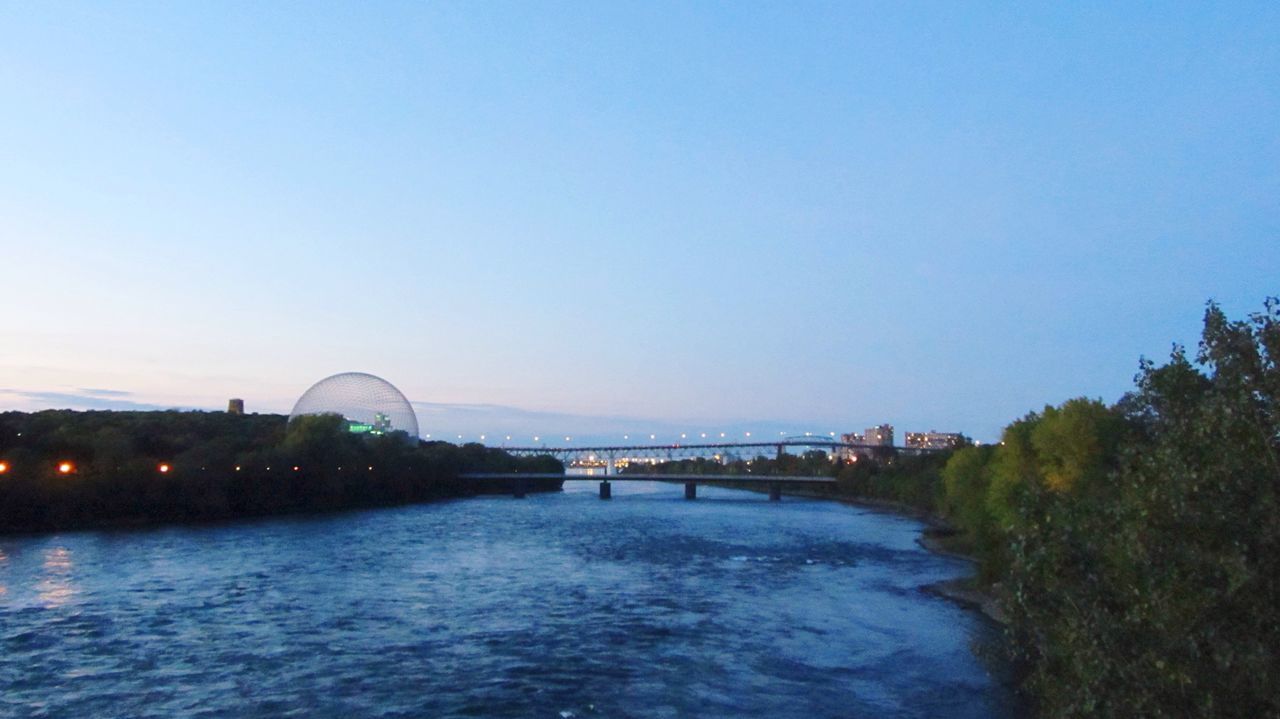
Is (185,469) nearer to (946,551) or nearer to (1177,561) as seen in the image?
(946,551)

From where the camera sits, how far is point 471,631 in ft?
97.6

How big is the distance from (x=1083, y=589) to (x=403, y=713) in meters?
15.0

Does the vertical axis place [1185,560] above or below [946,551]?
above

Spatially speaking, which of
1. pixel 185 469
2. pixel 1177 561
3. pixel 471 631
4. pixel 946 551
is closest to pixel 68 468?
pixel 185 469

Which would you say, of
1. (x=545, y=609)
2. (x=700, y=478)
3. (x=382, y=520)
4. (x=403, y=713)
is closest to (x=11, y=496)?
(x=382, y=520)

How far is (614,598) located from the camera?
3650 cm

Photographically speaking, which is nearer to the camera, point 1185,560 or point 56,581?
point 1185,560

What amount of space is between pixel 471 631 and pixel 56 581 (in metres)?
16.6

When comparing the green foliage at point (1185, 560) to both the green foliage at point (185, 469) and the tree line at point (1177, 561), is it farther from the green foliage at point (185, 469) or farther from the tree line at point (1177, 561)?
the green foliage at point (185, 469)

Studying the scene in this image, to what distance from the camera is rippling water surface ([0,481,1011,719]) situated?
72.6 ft

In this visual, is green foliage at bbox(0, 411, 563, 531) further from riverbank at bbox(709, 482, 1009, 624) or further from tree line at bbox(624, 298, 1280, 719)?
tree line at bbox(624, 298, 1280, 719)

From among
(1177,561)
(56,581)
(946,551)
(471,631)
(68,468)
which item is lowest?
(946,551)

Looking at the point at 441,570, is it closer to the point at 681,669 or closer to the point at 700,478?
the point at 681,669

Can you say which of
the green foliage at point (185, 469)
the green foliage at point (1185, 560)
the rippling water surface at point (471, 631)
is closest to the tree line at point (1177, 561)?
the green foliage at point (1185, 560)
